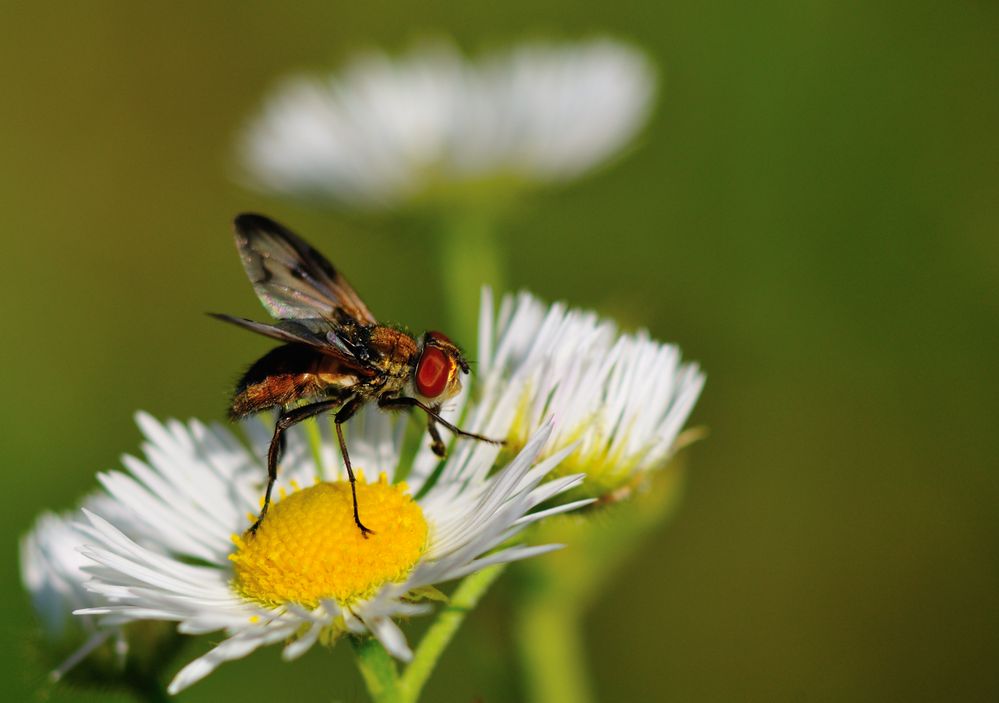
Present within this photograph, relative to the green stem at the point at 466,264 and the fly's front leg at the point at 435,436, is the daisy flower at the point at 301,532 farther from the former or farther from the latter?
the green stem at the point at 466,264

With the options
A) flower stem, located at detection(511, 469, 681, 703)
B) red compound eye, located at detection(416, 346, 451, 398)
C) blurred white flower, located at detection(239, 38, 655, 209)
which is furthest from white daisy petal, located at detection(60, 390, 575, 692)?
blurred white flower, located at detection(239, 38, 655, 209)

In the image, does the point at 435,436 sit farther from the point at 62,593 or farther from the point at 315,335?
the point at 62,593

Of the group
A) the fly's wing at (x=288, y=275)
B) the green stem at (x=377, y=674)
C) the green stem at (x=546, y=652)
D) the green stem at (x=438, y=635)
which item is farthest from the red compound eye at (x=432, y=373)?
the green stem at (x=546, y=652)

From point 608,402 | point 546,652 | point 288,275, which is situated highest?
point 288,275

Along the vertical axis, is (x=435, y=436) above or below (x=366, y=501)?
above

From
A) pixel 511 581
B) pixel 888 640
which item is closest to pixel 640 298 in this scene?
pixel 888 640

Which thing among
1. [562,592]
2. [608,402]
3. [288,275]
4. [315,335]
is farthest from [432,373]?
[562,592]

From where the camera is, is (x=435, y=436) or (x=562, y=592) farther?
(x=562, y=592)

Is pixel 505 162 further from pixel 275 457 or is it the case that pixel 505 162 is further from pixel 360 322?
pixel 275 457
